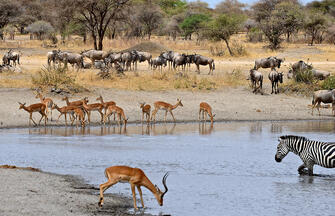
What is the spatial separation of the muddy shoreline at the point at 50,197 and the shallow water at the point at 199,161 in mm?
507

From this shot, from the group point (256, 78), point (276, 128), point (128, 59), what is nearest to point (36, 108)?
point (276, 128)

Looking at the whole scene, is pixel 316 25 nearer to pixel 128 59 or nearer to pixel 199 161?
pixel 128 59

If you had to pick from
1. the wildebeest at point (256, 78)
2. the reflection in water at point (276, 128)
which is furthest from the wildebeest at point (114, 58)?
the reflection in water at point (276, 128)

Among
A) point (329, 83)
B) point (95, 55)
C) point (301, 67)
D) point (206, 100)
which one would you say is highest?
point (95, 55)

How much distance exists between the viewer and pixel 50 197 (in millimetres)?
9750

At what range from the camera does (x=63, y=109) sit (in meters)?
20.1

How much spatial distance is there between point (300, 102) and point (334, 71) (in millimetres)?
8052

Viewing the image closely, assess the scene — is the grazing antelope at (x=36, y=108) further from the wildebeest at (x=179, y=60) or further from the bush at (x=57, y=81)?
the wildebeest at (x=179, y=60)

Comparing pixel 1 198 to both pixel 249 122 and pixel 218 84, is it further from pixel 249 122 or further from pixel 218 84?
pixel 218 84

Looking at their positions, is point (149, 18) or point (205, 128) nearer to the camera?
point (205, 128)

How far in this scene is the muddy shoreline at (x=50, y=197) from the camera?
8844 millimetres

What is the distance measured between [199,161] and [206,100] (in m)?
11.1

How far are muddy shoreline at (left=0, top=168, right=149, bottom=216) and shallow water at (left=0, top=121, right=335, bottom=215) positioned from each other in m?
0.51

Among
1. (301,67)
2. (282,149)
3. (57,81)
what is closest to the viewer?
(282,149)
